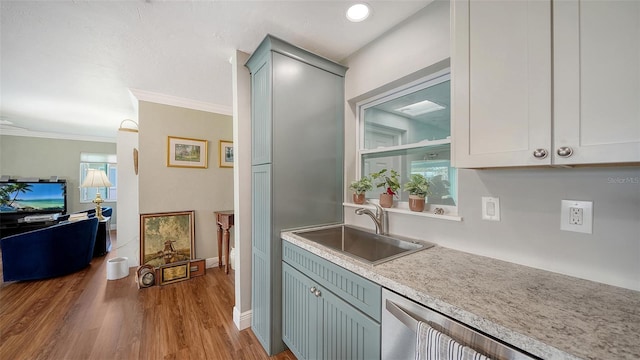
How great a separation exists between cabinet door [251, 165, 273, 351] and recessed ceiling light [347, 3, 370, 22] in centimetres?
116

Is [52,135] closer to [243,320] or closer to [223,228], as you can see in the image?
[223,228]

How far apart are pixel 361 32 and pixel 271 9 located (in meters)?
0.65

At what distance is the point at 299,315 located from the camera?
1.51 metres

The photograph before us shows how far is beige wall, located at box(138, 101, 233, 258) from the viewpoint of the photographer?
2984 mm

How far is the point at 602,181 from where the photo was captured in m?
0.91

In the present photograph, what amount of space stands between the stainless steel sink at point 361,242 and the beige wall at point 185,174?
2.27m

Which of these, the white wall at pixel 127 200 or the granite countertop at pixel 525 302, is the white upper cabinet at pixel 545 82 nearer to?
the granite countertop at pixel 525 302

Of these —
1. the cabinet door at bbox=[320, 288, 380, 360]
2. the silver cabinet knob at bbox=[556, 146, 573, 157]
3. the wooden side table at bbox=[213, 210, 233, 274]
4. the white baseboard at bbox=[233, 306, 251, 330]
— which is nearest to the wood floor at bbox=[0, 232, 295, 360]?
the white baseboard at bbox=[233, 306, 251, 330]

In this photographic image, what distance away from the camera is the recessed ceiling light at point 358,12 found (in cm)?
146

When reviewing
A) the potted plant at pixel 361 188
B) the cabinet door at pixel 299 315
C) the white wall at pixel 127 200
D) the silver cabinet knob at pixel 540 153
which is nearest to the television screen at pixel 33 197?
the white wall at pixel 127 200

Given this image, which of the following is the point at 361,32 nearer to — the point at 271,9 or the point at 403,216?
the point at 271,9

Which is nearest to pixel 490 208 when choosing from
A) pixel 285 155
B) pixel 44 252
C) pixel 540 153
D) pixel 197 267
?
pixel 540 153

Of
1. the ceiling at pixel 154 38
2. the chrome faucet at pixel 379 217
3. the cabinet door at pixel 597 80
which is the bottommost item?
the chrome faucet at pixel 379 217

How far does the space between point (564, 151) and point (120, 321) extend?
128 inches
